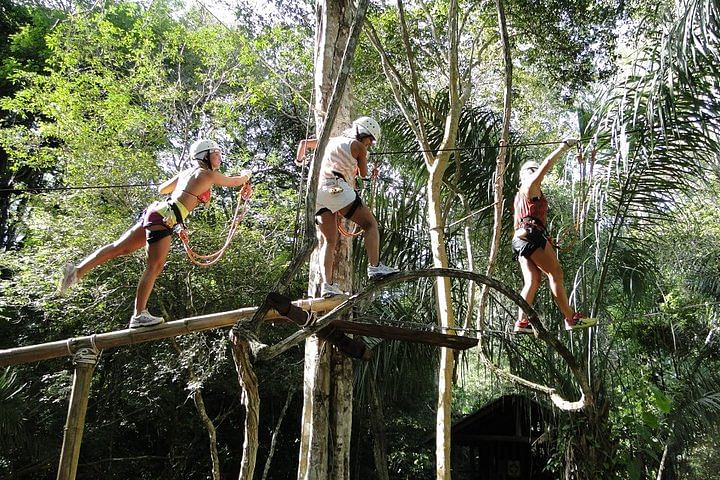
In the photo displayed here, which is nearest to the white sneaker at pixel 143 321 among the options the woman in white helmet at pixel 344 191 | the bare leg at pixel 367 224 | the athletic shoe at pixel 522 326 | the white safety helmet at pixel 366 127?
the woman in white helmet at pixel 344 191

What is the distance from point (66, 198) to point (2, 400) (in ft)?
10.4

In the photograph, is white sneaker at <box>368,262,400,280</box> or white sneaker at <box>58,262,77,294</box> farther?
white sneaker at <box>58,262,77,294</box>

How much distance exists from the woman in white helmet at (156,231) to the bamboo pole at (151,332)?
93 millimetres

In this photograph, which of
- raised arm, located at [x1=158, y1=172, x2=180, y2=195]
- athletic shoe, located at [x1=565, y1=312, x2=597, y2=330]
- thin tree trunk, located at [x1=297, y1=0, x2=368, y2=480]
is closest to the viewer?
thin tree trunk, located at [x1=297, y1=0, x2=368, y2=480]

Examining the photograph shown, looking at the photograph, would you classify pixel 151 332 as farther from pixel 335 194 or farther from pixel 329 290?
pixel 335 194

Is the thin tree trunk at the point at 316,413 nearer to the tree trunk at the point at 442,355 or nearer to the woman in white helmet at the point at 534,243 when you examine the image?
the woman in white helmet at the point at 534,243

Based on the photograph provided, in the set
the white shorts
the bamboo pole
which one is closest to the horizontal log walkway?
the bamboo pole

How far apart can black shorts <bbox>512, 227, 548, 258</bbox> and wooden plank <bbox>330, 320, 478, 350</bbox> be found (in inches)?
35.8

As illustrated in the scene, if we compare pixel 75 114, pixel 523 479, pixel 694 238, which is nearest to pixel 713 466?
pixel 694 238

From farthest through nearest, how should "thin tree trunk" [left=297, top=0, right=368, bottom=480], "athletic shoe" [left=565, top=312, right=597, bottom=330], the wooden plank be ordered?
"athletic shoe" [left=565, top=312, right=597, bottom=330], "thin tree trunk" [left=297, top=0, right=368, bottom=480], the wooden plank

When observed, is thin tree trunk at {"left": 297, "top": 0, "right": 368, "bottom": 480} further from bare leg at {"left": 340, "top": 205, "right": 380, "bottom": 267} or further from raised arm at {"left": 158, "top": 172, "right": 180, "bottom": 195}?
raised arm at {"left": 158, "top": 172, "right": 180, "bottom": 195}

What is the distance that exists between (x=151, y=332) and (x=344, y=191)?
1.67m

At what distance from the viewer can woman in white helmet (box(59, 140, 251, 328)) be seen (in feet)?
15.5

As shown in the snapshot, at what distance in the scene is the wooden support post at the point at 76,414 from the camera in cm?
462
